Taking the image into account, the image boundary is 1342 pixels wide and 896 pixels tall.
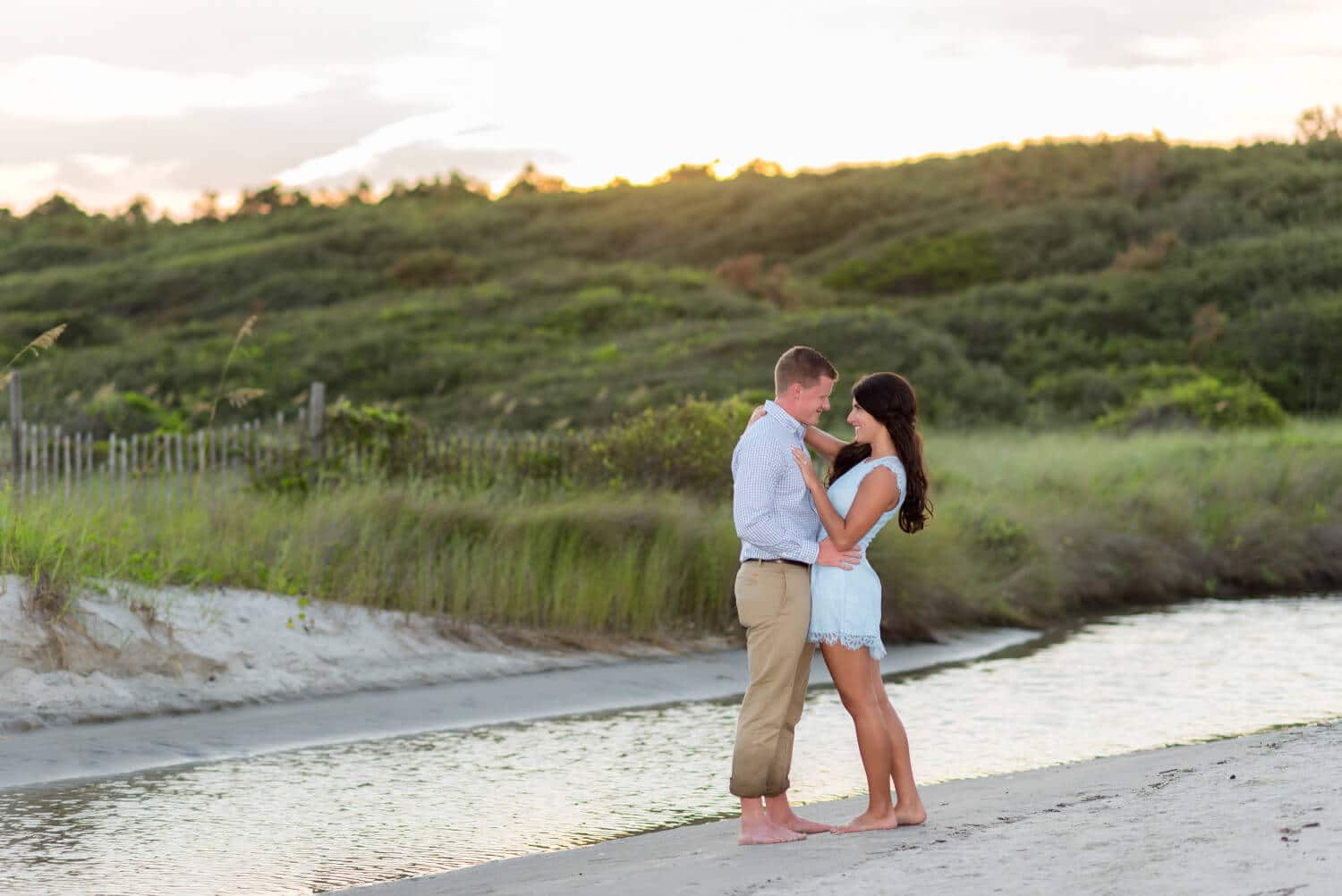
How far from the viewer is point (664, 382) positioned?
139ft

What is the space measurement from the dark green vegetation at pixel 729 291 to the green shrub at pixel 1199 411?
0.30 metres

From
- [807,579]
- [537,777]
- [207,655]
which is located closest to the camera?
[807,579]

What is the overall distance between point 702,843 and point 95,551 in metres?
6.70

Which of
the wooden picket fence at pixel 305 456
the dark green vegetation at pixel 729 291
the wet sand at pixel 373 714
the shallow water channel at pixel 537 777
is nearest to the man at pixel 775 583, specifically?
the shallow water channel at pixel 537 777

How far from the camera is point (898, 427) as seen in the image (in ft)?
22.0

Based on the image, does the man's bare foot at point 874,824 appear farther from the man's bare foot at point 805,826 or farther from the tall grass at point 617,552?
the tall grass at point 617,552

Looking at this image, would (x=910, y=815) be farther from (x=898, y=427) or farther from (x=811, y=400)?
(x=811, y=400)

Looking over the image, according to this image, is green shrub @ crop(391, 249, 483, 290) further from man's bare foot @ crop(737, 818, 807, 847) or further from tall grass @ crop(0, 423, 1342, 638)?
man's bare foot @ crop(737, 818, 807, 847)

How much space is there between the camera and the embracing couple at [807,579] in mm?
A: 6539

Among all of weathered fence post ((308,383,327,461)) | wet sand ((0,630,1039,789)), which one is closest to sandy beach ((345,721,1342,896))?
wet sand ((0,630,1039,789))

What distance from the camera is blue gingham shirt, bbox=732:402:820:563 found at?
6.54 meters

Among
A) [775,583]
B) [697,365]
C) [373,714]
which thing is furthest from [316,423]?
[697,365]

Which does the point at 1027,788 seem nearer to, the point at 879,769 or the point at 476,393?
the point at 879,769

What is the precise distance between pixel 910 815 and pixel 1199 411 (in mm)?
34346
